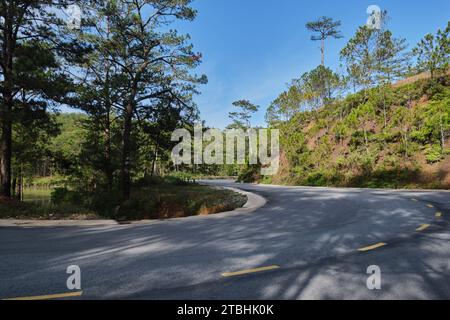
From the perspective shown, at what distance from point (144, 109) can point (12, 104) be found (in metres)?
6.32

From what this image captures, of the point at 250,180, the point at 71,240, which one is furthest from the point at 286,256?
the point at 250,180

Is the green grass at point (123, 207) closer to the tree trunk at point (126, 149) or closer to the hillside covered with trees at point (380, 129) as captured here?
the tree trunk at point (126, 149)

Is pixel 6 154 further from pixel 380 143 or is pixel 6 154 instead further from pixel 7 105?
pixel 380 143

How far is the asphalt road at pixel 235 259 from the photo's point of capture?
350 cm

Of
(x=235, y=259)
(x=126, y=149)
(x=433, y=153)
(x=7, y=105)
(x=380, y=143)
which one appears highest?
(x=7, y=105)

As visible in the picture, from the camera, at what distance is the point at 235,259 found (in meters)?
4.79

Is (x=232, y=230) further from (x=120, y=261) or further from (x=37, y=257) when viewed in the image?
(x=37, y=257)

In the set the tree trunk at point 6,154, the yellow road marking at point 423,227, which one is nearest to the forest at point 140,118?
the tree trunk at point 6,154

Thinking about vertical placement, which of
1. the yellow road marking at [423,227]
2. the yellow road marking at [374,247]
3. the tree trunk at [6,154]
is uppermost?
the tree trunk at [6,154]

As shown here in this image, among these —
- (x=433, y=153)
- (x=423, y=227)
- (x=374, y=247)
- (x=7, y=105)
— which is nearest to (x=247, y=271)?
(x=374, y=247)

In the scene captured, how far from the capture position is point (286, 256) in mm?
4926

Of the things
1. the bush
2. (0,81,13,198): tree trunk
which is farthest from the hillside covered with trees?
(0,81,13,198): tree trunk

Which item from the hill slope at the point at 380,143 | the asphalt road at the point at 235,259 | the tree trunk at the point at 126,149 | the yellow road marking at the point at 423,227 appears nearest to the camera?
the asphalt road at the point at 235,259

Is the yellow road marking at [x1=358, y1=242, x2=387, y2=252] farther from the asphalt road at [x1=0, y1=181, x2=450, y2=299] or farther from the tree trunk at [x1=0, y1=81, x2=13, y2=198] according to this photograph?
the tree trunk at [x1=0, y1=81, x2=13, y2=198]
